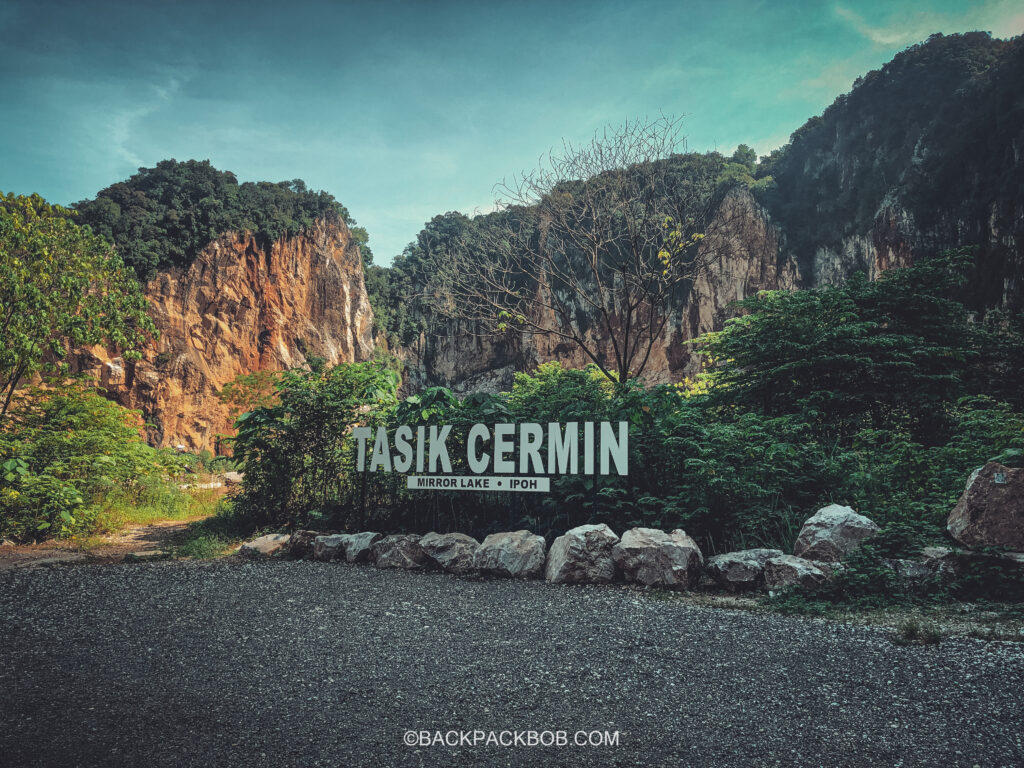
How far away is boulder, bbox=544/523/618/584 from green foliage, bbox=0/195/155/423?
697cm

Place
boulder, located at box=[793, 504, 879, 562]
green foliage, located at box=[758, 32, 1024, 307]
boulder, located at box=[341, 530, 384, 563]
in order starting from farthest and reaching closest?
green foliage, located at box=[758, 32, 1024, 307] < boulder, located at box=[341, 530, 384, 563] < boulder, located at box=[793, 504, 879, 562]

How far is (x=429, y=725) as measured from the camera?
7.61ft

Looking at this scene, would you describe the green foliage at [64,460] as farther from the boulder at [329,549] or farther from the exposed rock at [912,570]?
the exposed rock at [912,570]

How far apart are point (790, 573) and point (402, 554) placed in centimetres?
357

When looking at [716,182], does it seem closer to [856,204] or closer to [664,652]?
[856,204]

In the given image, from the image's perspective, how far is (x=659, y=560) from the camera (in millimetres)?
4695

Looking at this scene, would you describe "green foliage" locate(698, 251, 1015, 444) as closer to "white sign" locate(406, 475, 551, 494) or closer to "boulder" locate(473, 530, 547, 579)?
"white sign" locate(406, 475, 551, 494)

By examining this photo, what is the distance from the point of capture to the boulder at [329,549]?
19.5 ft

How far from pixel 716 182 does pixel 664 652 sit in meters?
31.3

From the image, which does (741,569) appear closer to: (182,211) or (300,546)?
(300,546)

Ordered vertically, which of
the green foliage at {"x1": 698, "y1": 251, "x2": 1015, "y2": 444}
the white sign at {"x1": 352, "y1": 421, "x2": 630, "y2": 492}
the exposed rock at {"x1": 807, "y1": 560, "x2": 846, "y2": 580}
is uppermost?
the green foliage at {"x1": 698, "y1": 251, "x2": 1015, "y2": 444}

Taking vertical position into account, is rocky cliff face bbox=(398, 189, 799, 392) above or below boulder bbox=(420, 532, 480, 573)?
above

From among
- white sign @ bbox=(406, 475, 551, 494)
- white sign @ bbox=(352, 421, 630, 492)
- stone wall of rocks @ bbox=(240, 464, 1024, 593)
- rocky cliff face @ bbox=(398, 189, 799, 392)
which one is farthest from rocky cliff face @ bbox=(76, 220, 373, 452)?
stone wall of rocks @ bbox=(240, 464, 1024, 593)

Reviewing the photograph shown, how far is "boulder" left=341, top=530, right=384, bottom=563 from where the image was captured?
576 cm
